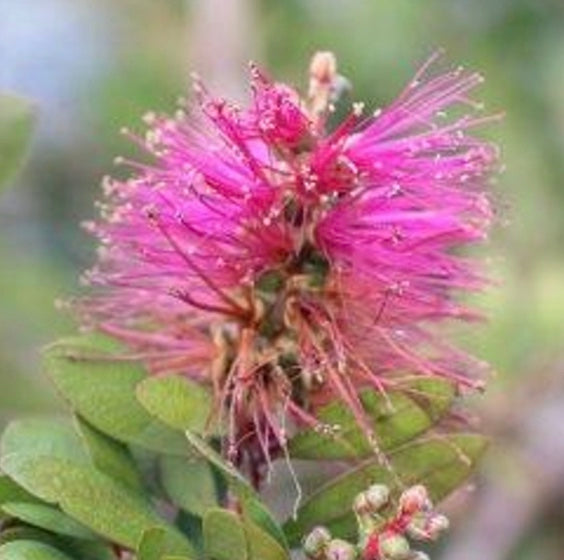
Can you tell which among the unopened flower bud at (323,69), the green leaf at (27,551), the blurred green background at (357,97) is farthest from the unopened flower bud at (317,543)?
the blurred green background at (357,97)

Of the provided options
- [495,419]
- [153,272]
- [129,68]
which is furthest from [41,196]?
[153,272]

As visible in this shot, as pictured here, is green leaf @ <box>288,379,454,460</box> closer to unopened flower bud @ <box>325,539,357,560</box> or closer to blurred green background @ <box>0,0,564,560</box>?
unopened flower bud @ <box>325,539,357,560</box>

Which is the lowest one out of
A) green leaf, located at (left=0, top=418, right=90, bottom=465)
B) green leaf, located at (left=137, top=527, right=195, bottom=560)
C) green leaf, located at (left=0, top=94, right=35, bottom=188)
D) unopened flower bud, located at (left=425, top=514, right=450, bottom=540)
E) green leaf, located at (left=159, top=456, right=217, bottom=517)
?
unopened flower bud, located at (left=425, top=514, right=450, bottom=540)

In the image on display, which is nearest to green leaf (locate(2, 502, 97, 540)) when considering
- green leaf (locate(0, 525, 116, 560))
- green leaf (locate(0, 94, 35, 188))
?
green leaf (locate(0, 525, 116, 560))

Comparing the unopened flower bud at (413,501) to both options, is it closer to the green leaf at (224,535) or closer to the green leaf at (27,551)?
the green leaf at (224,535)

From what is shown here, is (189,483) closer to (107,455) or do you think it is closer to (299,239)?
(107,455)

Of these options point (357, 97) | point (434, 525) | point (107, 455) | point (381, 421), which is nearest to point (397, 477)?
point (381, 421)

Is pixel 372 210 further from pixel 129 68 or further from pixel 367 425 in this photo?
pixel 129 68
